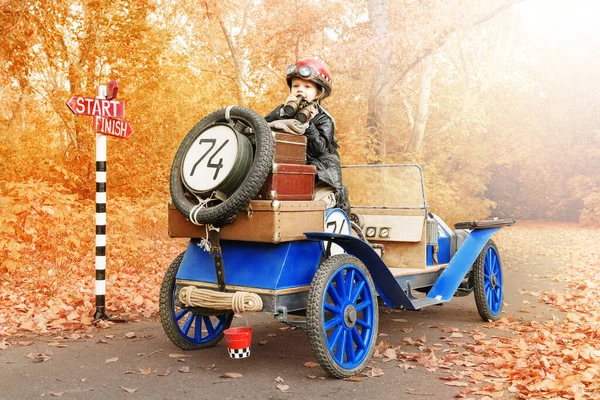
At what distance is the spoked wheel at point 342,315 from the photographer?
4.11 m

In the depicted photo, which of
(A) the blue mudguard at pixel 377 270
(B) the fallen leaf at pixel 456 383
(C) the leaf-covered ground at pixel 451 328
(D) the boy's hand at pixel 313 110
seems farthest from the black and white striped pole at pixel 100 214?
(B) the fallen leaf at pixel 456 383

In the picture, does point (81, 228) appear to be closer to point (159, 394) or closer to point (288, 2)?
point (159, 394)

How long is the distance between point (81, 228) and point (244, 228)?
16.1 ft

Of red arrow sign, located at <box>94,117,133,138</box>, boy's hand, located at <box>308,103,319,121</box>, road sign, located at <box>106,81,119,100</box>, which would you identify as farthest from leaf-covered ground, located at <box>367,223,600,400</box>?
road sign, located at <box>106,81,119,100</box>

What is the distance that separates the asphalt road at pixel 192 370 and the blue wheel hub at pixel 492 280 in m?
0.32

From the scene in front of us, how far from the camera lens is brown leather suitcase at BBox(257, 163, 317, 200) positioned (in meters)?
4.36

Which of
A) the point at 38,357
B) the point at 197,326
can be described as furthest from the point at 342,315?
the point at 38,357

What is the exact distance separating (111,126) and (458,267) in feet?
11.7

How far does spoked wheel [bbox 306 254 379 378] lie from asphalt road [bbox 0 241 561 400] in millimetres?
163

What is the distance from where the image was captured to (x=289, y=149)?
4.55 meters

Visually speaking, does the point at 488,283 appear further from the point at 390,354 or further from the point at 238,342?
the point at 238,342

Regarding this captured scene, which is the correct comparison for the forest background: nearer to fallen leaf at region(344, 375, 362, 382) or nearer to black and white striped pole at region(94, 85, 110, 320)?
black and white striped pole at region(94, 85, 110, 320)

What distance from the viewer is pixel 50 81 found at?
1288 cm

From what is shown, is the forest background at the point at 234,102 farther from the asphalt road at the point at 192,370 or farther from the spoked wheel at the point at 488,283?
the spoked wheel at the point at 488,283
